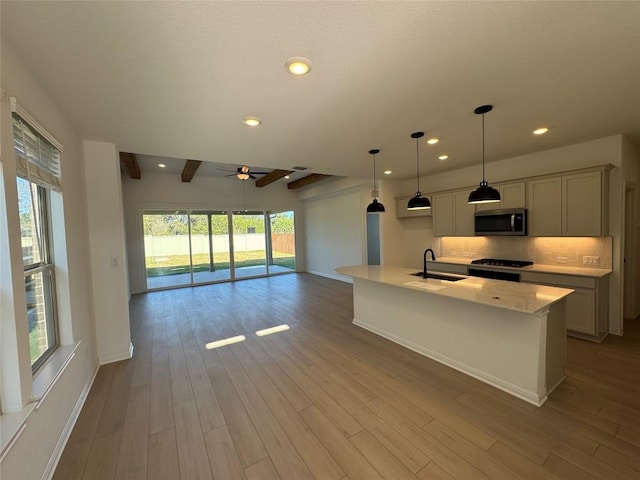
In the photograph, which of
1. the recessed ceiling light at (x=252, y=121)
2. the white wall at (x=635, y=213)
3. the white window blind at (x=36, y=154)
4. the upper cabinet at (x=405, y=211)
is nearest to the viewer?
the white window blind at (x=36, y=154)

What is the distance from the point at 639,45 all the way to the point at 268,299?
5847 millimetres

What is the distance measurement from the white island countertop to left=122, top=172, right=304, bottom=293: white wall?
5758 millimetres

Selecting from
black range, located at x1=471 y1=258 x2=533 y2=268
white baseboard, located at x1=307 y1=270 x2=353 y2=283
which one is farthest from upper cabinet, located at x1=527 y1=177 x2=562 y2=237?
white baseboard, located at x1=307 y1=270 x2=353 y2=283

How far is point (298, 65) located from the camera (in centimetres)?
177

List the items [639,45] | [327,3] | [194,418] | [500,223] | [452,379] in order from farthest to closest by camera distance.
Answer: [500,223]
[452,379]
[194,418]
[639,45]
[327,3]

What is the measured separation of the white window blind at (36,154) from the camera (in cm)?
166

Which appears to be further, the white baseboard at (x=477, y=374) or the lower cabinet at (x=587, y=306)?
the lower cabinet at (x=587, y=306)

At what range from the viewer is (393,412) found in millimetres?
2205

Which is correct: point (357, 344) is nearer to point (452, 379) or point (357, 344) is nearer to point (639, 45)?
point (452, 379)

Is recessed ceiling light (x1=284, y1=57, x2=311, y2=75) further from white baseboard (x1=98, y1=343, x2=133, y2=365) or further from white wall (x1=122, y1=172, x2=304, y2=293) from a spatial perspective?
white wall (x1=122, y1=172, x2=304, y2=293)

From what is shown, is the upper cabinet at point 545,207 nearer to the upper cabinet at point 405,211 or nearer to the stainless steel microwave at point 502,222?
the stainless steel microwave at point 502,222

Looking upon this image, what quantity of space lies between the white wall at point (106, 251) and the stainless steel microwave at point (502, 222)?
5417mm

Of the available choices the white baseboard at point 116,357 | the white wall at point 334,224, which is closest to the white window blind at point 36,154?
the white baseboard at point 116,357

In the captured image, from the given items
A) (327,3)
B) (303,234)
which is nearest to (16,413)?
(327,3)
